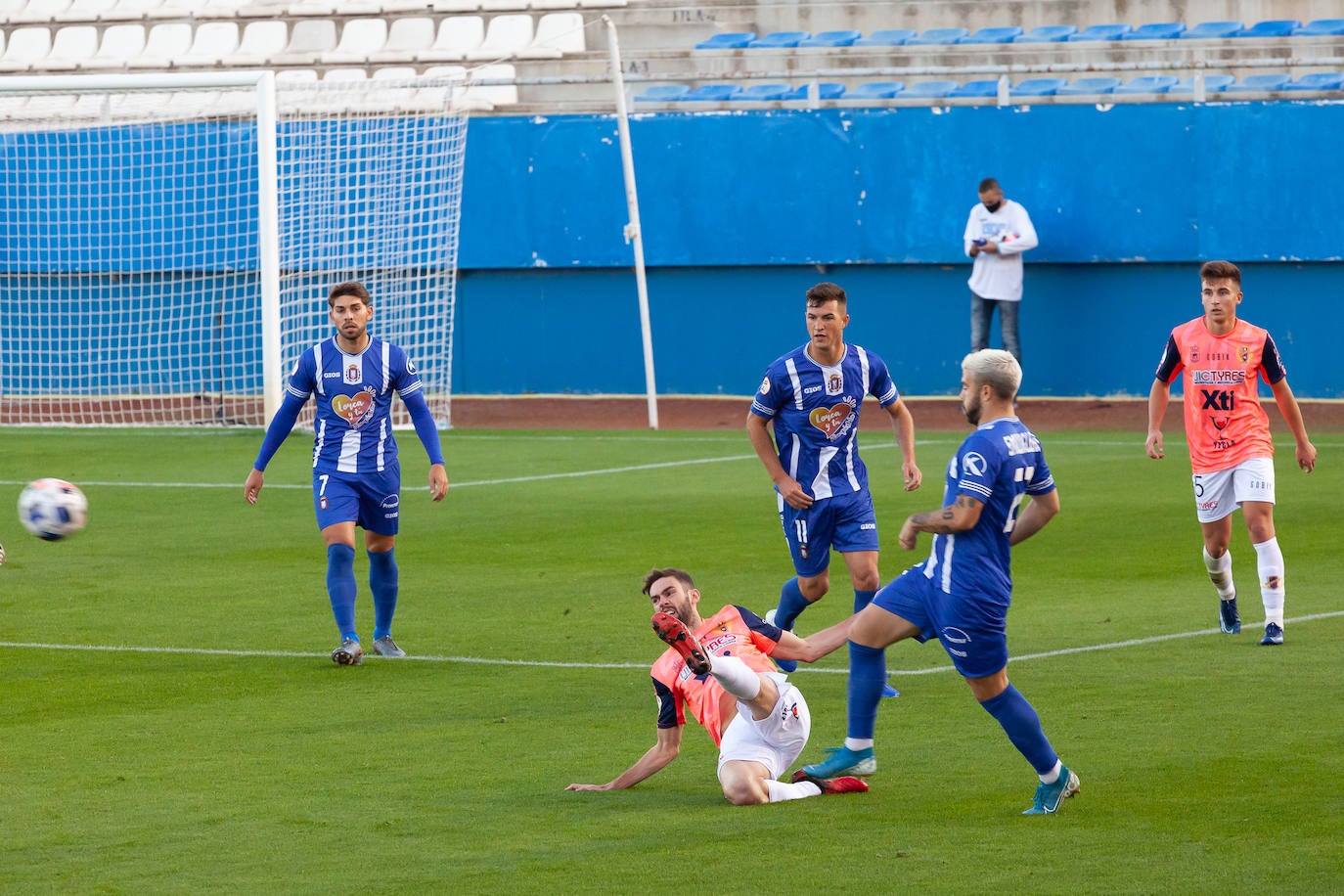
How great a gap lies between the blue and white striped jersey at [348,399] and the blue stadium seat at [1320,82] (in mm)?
16370

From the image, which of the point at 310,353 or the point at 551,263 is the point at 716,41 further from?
the point at 310,353

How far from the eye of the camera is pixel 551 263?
27.2 m

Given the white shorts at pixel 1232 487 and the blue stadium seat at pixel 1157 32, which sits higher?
the blue stadium seat at pixel 1157 32

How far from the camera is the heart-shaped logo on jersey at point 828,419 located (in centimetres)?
985

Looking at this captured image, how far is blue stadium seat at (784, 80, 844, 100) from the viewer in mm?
26297

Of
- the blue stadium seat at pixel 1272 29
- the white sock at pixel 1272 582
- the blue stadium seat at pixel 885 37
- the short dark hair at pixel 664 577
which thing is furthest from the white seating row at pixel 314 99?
the short dark hair at pixel 664 577

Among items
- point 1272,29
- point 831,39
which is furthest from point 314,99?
point 1272,29

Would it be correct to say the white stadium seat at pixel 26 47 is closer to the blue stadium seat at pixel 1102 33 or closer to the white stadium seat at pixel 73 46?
the white stadium seat at pixel 73 46

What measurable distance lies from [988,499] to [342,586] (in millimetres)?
4636

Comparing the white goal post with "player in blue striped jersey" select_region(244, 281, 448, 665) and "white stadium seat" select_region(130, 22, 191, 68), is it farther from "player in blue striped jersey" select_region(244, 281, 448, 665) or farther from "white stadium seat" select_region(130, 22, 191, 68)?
"player in blue striped jersey" select_region(244, 281, 448, 665)

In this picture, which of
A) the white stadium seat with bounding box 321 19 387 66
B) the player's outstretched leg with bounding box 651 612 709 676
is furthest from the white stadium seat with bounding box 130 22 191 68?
the player's outstretched leg with bounding box 651 612 709 676

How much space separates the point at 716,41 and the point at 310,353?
62.0ft

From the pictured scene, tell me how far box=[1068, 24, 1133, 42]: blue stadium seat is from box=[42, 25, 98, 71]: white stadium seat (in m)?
15.4

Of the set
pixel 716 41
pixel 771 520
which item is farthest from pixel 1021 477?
pixel 716 41
